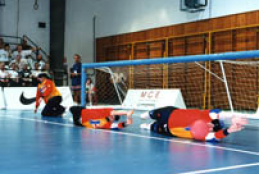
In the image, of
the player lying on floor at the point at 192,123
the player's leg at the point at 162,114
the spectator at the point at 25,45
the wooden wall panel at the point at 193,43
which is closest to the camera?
the player lying on floor at the point at 192,123

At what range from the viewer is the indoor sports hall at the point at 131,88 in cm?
397

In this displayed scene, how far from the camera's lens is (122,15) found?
63.3 ft

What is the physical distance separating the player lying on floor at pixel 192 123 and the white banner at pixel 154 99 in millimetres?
6215

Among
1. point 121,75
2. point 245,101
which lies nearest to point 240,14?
point 245,101

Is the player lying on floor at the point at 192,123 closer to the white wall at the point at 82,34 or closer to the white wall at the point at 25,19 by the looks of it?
the white wall at the point at 25,19

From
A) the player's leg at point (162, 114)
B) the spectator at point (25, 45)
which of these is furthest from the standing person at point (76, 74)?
the player's leg at point (162, 114)

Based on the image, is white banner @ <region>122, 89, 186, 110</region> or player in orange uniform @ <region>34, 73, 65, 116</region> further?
white banner @ <region>122, 89, 186, 110</region>

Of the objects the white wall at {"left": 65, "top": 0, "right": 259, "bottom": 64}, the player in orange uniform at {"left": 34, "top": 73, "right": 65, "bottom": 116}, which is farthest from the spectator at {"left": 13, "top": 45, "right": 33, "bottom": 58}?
the player in orange uniform at {"left": 34, "top": 73, "right": 65, "bottom": 116}

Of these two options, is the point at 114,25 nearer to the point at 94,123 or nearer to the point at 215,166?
the point at 94,123

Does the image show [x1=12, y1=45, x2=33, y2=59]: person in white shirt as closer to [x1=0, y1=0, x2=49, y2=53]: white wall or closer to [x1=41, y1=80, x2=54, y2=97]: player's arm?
[x1=0, y1=0, x2=49, y2=53]: white wall

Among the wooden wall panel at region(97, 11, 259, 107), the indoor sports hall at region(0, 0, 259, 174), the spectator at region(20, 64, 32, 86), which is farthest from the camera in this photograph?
the spectator at region(20, 64, 32, 86)

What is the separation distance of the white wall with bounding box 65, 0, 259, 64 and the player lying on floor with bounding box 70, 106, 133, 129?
9007 mm

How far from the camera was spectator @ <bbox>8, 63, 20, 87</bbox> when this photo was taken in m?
14.3

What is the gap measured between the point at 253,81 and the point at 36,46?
11.6 metres
